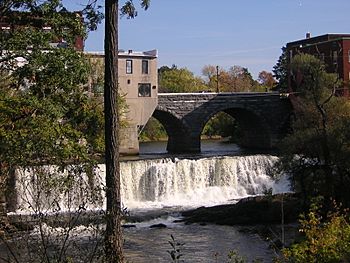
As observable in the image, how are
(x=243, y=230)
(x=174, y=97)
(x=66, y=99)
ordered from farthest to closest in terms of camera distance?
(x=174, y=97) < (x=243, y=230) < (x=66, y=99)

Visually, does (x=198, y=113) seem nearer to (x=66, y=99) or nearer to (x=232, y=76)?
(x=66, y=99)

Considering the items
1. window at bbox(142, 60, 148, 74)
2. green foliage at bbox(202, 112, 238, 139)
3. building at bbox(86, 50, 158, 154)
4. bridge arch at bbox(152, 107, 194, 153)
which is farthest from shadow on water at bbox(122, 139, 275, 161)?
green foliage at bbox(202, 112, 238, 139)

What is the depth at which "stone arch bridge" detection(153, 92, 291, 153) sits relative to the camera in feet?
159

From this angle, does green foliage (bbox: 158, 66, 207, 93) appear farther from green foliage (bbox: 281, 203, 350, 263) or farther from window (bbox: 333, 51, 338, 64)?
green foliage (bbox: 281, 203, 350, 263)

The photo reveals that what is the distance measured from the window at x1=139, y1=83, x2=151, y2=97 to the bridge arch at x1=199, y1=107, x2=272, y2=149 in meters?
6.27

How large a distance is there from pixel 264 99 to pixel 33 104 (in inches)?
1580

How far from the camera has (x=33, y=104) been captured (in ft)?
40.8

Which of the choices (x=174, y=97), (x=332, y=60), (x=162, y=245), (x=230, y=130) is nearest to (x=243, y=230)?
(x=162, y=245)

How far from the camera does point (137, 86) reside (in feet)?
149

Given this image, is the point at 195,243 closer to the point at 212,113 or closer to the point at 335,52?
the point at 212,113

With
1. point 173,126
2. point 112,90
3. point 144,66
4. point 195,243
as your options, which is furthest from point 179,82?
point 112,90

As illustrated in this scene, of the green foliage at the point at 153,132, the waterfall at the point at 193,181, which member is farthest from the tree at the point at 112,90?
the green foliage at the point at 153,132

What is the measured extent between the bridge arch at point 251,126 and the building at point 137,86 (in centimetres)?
609

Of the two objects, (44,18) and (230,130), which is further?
(230,130)
